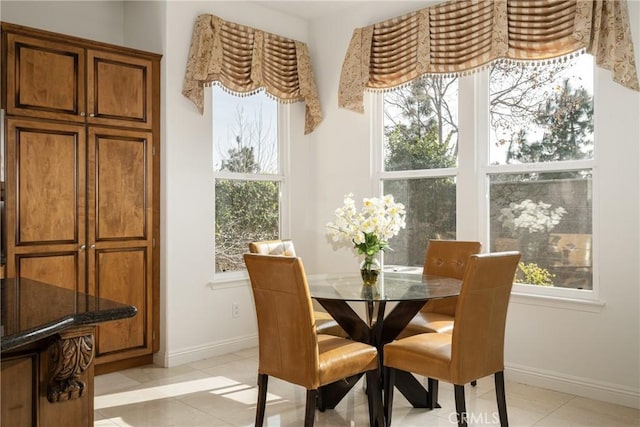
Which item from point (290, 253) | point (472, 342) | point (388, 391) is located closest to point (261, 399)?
point (388, 391)

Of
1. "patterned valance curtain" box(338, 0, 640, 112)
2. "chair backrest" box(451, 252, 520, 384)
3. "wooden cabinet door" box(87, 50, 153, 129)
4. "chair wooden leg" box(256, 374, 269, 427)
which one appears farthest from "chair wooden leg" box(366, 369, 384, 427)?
"wooden cabinet door" box(87, 50, 153, 129)

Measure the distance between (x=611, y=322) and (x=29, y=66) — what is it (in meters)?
3.95

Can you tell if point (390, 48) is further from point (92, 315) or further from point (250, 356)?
point (92, 315)

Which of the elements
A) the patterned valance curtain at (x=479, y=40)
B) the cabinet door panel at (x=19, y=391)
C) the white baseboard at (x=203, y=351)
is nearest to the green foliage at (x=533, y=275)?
the patterned valance curtain at (x=479, y=40)

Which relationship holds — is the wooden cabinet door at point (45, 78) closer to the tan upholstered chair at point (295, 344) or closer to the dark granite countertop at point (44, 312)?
the tan upholstered chair at point (295, 344)

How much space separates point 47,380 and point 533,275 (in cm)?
313

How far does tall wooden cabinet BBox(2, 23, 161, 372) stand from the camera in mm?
3344

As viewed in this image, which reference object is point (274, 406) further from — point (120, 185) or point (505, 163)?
point (505, 163)

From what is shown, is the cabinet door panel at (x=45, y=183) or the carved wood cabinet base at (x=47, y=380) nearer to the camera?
Answer: the carved wood cabinet base at (x=47, y=380)

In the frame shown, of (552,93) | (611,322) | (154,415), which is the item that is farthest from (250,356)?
(552,93)

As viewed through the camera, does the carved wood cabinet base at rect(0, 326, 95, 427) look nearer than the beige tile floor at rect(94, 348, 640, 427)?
Yes

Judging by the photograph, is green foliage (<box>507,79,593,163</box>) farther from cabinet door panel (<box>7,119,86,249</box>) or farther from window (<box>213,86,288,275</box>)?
cabinet door panel (<box>7,119,86,249</box>)

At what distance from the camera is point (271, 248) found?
3533 millimetres

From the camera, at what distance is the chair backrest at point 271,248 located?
344 centimetres
